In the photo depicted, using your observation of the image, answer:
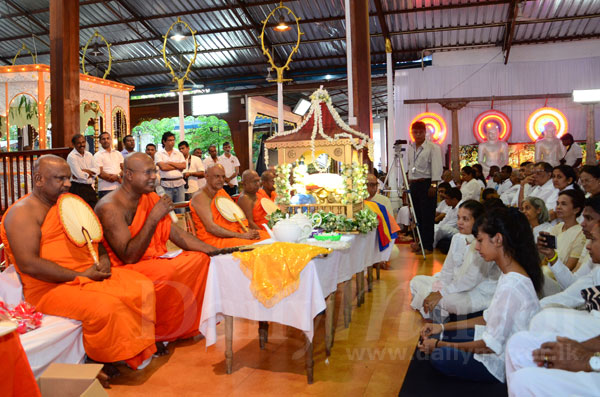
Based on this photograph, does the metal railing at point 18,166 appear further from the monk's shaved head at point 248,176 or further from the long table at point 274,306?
the long table at point 274,306

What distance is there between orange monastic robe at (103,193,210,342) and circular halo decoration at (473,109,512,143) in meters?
14.1

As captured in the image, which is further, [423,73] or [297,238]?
[423,73]

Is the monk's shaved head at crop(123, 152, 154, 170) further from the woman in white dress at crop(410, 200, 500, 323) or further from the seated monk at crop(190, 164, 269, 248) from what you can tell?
the woman in white dress at crop(410, 200, 500, 323)

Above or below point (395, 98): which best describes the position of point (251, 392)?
below

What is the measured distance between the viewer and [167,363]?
383 centimetres

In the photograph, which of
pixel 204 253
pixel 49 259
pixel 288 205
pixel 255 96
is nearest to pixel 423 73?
pixel 255 96

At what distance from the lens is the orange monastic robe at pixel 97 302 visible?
335 cm

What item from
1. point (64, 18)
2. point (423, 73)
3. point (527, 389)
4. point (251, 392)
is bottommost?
point (251, 392)

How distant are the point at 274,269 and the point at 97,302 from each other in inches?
47.2

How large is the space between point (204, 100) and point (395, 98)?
274 inches

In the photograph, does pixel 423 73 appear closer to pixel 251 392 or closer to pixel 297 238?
pixel 297 238

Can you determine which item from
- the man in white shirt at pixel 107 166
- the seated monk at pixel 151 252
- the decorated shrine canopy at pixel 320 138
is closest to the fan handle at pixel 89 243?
the seated monk at pixel 151 252

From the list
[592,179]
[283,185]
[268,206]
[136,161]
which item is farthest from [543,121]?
[136,161]

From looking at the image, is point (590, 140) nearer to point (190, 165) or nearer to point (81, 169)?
point (190, 165)
